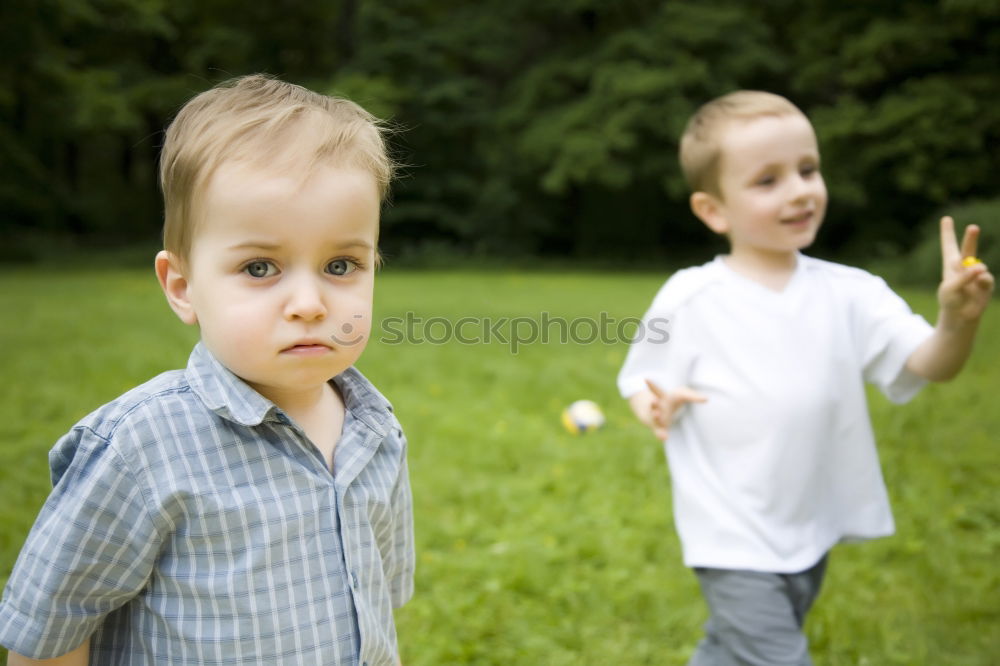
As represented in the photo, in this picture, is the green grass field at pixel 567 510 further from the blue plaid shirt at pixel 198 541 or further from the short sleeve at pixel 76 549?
the short sleeve at pixel 76 549

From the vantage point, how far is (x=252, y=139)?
1.19m

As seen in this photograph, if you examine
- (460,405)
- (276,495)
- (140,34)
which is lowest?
(460,405)

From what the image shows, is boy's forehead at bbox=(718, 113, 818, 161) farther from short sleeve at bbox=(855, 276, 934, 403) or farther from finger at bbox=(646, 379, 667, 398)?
finger at bbox=(646, 379, 667, 398)

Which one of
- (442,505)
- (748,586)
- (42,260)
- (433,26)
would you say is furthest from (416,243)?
(748,586)

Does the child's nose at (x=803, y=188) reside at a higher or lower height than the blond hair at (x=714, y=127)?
lower

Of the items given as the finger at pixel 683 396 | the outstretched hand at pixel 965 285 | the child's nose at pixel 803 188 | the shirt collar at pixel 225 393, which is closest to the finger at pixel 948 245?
the outstretched hand at pixel 965 285

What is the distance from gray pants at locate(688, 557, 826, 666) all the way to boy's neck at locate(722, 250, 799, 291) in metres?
0.70

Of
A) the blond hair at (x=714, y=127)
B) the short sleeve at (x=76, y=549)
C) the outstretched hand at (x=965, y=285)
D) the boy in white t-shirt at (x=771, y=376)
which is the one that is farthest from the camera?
the blond hair at (x=714, y=127)

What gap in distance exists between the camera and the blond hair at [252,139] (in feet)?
3.89

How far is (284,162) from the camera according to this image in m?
1.17

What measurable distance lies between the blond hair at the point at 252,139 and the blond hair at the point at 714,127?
1.12 meters

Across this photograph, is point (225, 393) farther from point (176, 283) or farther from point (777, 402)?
point (777, 402)

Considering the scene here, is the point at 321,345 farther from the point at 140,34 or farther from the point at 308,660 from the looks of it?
the point at 140,34

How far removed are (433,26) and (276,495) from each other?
2235 centimetres
